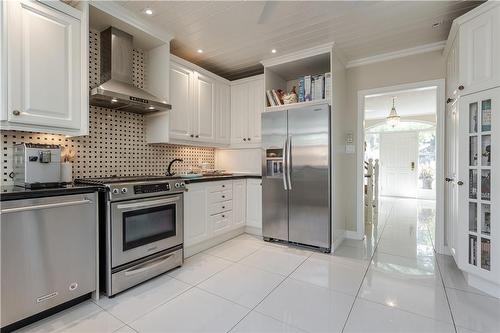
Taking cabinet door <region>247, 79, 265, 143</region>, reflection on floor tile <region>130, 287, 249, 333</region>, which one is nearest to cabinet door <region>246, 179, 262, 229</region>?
cabinet door <region>247, 79, 265, 143</region>

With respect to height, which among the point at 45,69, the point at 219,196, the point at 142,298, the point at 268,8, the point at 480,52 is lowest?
the point at 142,298

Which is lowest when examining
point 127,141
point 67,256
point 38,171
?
point 67,256

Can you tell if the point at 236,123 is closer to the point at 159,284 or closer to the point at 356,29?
the point at 356,29

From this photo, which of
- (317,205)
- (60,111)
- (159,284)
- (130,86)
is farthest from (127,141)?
(317,205)

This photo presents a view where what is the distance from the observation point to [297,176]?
3201 millimetres

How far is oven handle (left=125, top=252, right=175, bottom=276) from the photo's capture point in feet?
6.95

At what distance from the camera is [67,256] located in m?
1.78

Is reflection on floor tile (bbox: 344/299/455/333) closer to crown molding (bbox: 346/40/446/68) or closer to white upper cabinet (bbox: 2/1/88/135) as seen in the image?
white upper cabinet (bbox: 2/1/88/135)

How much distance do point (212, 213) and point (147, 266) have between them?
1.08 m

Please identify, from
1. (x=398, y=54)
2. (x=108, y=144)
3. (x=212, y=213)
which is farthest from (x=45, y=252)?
(x=398, y=54)

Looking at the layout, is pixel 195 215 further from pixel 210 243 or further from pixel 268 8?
pixel 268 8

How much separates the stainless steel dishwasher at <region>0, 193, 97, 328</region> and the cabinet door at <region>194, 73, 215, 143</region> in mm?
1828

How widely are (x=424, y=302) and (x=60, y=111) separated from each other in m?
3.44

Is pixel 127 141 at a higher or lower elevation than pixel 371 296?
higher
